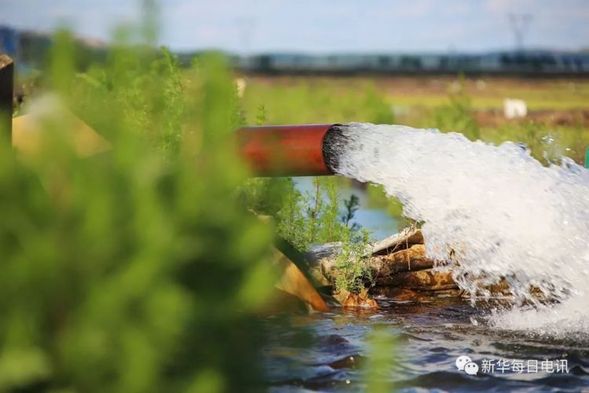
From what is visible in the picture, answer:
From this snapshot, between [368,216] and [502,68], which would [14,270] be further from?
[502,68]

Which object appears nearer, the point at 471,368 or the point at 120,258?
the point at 120,258

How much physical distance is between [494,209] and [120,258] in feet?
17.6

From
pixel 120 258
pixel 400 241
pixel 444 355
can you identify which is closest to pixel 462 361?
pixel 444 355

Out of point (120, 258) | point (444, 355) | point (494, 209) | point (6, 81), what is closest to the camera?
point (120, 258)

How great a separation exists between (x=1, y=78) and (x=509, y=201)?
12.8 ft

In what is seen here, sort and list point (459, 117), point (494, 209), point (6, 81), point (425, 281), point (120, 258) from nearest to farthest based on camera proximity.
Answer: point (120, 258), point (6, 81), point (494, 209), point (425, 281), point (459, 117)

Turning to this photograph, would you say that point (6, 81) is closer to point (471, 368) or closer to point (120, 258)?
point (120, 258)

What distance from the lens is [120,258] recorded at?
Answer: 175 centimetres

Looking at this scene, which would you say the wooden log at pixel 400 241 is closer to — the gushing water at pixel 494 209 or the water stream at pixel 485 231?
the water stream at pixel 485 231

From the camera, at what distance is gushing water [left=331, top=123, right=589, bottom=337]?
22.4ft

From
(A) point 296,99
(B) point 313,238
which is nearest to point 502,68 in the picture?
(A) point 296,99

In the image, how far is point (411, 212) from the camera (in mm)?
7062

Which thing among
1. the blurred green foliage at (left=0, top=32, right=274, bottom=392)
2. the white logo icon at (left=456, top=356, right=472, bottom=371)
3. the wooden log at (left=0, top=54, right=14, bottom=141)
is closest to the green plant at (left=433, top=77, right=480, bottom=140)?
the white logo icon at (left=456, top=356, right=472, bottom=371)

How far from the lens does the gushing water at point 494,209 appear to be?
683cm
